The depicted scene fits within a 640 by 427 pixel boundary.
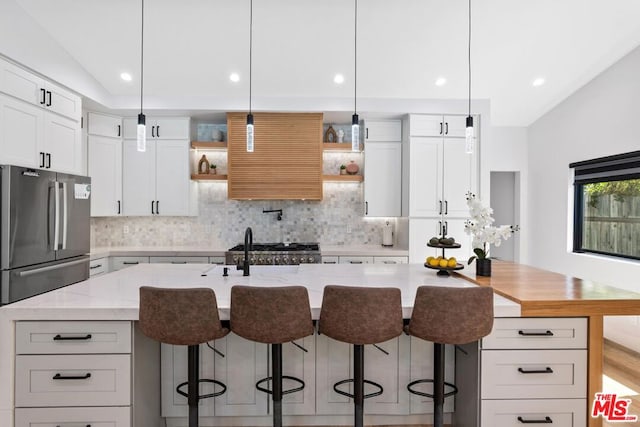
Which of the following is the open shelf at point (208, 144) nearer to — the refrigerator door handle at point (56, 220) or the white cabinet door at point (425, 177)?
the refrigerator door handle at point (56, 220)

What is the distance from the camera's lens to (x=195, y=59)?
389cm

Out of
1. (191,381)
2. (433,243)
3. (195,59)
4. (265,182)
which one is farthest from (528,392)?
(195,59)

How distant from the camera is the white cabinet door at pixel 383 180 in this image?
459 centimetres

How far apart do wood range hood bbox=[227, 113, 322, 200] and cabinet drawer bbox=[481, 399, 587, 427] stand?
3.02 m

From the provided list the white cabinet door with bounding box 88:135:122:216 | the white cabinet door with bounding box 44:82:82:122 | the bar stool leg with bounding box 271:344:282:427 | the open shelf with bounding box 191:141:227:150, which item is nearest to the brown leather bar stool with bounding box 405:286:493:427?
the bar stool leg with bounding box 271:344:282:427

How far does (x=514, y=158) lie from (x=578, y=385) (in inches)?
169

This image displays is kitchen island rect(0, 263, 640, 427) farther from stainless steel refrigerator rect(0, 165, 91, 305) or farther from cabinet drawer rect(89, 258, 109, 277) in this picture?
cabinet drawer rect(89, 258, 109, 277)

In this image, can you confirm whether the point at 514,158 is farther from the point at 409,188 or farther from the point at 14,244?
the point at 14,244

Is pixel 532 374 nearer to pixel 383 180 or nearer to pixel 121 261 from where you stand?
pixel 383 180

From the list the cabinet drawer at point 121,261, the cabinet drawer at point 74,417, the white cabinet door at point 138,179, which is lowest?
the cabinet drawer at point 74,417

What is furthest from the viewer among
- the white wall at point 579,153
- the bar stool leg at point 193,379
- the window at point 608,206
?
the window at point 608,206

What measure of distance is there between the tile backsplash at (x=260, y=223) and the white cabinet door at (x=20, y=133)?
67.1 inches

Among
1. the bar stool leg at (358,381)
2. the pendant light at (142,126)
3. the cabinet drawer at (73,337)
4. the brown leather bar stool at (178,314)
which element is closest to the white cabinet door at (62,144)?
the pendant light at (142,126)

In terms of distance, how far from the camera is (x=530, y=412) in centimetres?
193
